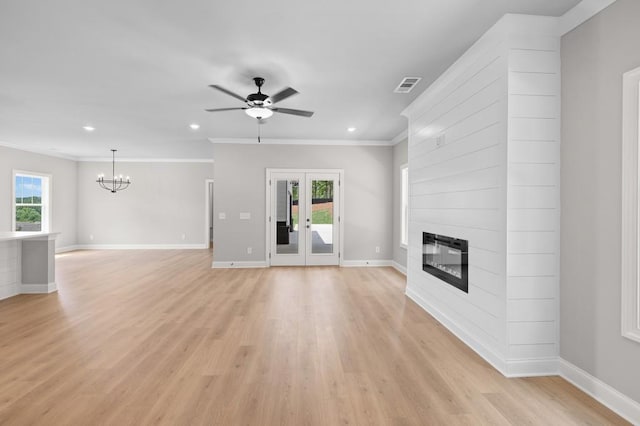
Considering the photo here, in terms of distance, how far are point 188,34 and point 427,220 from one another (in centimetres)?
323

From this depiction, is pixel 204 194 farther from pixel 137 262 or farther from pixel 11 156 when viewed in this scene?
pixel 11 156

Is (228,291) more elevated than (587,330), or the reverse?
(587,330)

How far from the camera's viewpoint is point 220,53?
3.12 metres

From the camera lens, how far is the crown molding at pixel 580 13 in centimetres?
219

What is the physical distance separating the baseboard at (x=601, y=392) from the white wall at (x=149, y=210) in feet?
30.1

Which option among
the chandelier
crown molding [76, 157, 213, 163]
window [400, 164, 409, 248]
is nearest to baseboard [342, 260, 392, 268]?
window [400, 164, 409, 248]

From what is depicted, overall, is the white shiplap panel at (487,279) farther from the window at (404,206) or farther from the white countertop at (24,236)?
the white countertop at (24,236)

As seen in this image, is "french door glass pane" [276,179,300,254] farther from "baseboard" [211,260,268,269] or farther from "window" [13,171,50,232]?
"window" [13,171,50,232]

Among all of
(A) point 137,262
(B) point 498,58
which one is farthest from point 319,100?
(A) point 137,262

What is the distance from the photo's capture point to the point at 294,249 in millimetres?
7059

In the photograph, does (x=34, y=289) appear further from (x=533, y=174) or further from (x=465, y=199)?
(x=533, y=174)

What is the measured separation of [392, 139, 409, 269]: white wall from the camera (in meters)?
6.50

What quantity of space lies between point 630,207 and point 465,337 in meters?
1.77

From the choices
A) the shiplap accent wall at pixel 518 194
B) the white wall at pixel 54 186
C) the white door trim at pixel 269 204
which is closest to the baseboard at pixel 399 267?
the white door trim at pixel 269 204
